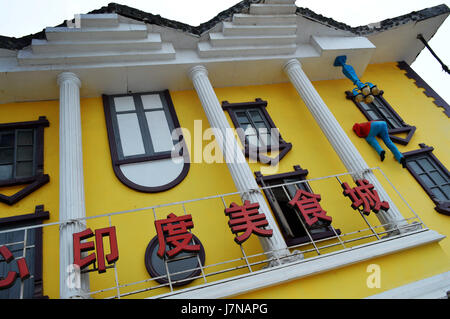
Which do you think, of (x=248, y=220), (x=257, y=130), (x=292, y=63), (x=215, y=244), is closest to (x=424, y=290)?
(x=248, y=220)

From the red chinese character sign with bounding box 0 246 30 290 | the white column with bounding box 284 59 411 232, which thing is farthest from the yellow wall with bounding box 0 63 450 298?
the red chinese character sign with bounding box 0 246 30 290

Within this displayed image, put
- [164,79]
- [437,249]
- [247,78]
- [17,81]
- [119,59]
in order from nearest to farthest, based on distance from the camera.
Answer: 1. [437,249]
2. [17,81]
3. [119,59]
4. [164,79]
5. [247,78]

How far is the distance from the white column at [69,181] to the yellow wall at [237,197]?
2.34 feet

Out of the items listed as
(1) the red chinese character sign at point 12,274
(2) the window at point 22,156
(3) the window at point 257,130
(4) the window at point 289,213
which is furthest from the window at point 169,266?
(3) the window at point 257,130

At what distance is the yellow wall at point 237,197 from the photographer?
5645 mm

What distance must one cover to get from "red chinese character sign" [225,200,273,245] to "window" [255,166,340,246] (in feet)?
3.04

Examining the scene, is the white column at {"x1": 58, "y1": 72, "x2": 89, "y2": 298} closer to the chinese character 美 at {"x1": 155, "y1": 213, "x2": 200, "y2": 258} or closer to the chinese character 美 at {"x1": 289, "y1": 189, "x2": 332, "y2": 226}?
the chinese character 美 at {"x1": 155, "y1": 213, "x2": 200, "y2": 258}

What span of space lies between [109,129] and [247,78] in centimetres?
391

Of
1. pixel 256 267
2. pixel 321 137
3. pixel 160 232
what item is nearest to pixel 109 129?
pixel 160 232

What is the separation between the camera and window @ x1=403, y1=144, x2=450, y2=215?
8008 millimetres

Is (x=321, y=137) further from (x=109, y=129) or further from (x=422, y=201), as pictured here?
(x=109, y=129)

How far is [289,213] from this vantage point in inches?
285

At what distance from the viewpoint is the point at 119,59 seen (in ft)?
27.0
